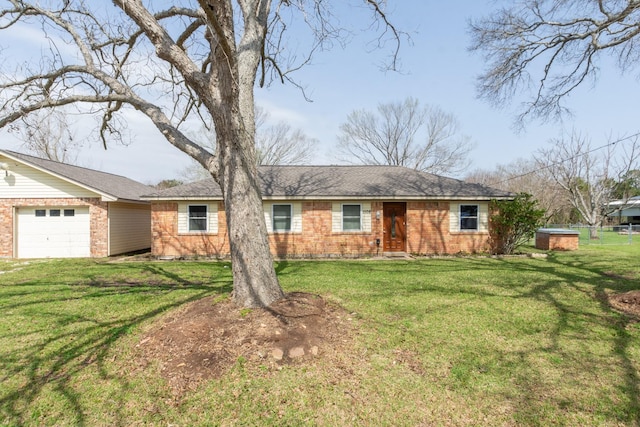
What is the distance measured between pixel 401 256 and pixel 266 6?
9971 mm

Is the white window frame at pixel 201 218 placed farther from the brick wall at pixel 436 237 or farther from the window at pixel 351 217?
the brick wall at pixel 436 237

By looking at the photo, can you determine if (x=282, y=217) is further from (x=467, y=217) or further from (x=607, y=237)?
(x=607, y=237)

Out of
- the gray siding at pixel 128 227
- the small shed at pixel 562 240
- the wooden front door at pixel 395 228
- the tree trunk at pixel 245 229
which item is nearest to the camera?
the tree trunk at pixel 245 229

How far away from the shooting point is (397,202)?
13.5 meters

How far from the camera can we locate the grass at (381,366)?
10.0 feet

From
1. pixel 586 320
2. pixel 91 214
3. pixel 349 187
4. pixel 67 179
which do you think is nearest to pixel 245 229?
pixel 586 320

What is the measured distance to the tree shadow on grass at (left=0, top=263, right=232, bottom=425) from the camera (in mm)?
3332

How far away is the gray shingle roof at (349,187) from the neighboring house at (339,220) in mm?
42

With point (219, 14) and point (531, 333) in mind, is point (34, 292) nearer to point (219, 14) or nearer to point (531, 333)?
point (219, 14)

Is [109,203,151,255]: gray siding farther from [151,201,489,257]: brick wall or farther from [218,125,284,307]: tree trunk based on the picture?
[218,125,284,307]: tree trunk

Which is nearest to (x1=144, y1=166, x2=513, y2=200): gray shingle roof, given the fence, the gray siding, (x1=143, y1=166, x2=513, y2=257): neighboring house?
(x1=143, y1=166, x2=513, y2=257): neighboring house

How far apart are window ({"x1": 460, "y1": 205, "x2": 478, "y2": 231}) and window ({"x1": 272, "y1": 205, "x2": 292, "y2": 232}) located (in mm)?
7178

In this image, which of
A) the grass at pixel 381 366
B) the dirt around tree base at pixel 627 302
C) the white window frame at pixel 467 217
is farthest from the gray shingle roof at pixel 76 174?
the dirt around tree base at pixel 627 302

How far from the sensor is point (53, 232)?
13570 millimetres
